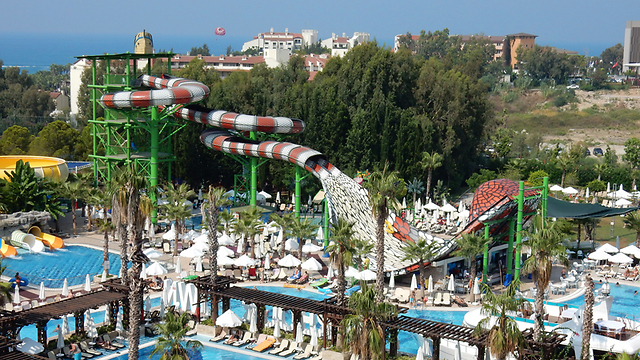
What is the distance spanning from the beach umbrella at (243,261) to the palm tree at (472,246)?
8.89 m

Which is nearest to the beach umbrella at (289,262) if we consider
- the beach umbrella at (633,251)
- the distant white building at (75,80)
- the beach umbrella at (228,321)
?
the beach umbrella at (228,321)

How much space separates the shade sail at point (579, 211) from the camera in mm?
37531

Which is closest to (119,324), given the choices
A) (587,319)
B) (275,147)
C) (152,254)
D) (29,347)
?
(29,347)

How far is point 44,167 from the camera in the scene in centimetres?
4434

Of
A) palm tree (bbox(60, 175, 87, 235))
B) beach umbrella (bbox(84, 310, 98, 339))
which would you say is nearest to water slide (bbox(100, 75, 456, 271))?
palm tree (bbox(60, 175, 87, 235))

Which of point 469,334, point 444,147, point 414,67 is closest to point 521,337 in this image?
point 469,334

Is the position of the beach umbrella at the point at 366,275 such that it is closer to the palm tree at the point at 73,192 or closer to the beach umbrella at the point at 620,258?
the beach umbrella at the point at 620,258

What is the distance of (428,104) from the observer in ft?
194

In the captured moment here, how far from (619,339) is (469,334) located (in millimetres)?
5265

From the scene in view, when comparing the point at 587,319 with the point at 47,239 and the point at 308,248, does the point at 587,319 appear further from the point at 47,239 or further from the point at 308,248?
the point at 47,239

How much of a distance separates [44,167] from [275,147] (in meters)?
13.7

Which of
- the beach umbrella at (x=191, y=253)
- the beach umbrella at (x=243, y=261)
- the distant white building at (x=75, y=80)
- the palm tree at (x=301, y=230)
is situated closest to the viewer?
the beach umbrella at (x=243, y=261)

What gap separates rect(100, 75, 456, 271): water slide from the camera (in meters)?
35.2

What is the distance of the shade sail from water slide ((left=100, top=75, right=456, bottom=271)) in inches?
240
